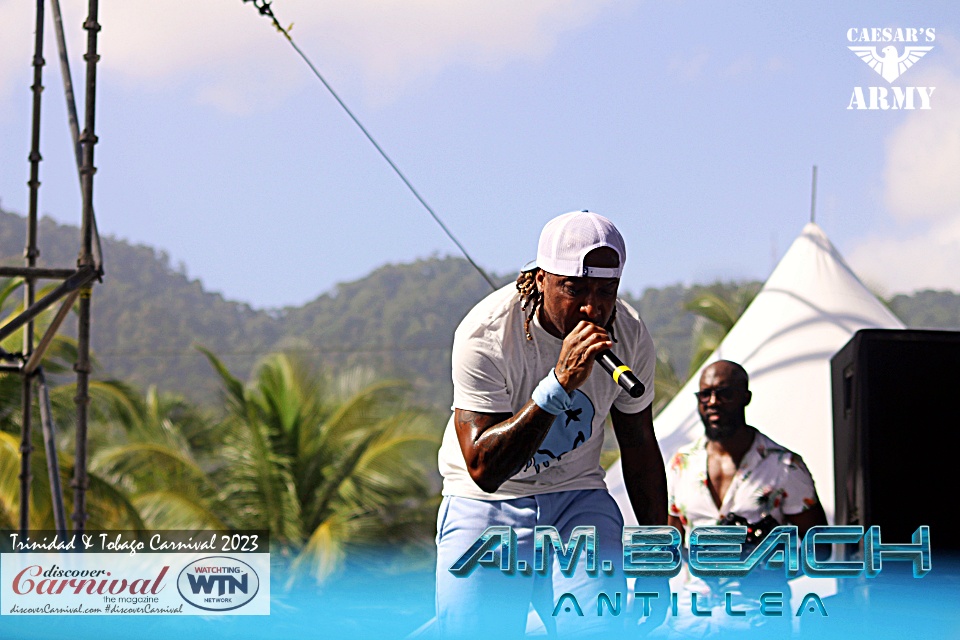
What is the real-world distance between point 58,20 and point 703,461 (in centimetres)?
320

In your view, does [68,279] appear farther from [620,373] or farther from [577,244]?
[620,373]

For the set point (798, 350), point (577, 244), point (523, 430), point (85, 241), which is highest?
point (798, 350)

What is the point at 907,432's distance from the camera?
3779 mm

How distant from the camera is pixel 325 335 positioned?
54312 millimetres

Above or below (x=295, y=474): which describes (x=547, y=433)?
below

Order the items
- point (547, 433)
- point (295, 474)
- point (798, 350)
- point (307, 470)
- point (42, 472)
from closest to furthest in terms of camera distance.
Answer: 1. point (547, 433)
2. point (798, 350)
3. point (42, 472)
4. point (295, 474)
5. point (307, 470)

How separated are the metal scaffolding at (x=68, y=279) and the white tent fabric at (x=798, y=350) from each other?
7.71 feet

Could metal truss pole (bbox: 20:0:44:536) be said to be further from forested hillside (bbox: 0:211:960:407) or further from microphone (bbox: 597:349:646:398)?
forested hillside (bbox: 0:211:960:407)

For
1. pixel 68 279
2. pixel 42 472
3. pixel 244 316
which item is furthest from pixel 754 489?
pixel 244 316

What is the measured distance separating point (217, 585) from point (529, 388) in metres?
1.12

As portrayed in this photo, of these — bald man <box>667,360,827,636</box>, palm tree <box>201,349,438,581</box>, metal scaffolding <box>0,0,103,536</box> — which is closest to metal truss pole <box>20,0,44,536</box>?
metal scaffolding <box>0,0,103,536</box>

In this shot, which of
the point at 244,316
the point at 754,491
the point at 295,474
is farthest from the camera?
the point at 244,316

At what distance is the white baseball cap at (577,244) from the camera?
2240 mm

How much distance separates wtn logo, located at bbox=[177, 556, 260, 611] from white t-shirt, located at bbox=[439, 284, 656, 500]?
0.77 meters
